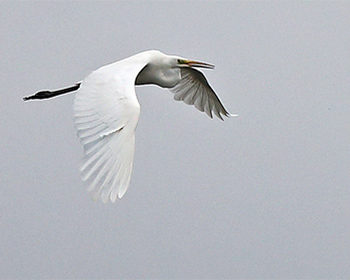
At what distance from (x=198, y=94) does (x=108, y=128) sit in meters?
2.84

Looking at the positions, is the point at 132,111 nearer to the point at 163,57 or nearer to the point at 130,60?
the point at 130,60

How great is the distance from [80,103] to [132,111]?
388 mm

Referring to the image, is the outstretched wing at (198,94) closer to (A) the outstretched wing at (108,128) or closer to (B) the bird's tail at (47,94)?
(B) the bird's tail at (47,94)

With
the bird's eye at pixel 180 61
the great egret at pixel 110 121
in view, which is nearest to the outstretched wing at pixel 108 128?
the great egret at pixel 110 121

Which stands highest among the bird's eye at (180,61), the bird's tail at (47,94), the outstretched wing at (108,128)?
the bird's tail at (47,94)

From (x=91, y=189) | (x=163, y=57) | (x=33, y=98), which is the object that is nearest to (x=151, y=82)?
(x=163, y=57)

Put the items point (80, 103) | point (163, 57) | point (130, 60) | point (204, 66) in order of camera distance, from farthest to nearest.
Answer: point (204, 66) → point (163, 57) → point (130, 60) → point (80, 103)

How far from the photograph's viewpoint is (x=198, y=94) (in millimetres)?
7512

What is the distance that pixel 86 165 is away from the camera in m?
4.46

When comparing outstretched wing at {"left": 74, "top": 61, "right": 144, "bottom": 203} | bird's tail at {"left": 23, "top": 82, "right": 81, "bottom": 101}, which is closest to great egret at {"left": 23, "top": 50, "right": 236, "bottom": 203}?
outstretched wing at {"left": 74, "top": 61, "right": 144, "bottom": 203}

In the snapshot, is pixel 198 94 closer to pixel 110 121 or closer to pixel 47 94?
pixel 47 94

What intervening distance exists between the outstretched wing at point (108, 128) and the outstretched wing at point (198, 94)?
2.03 m

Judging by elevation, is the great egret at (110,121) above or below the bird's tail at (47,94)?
below

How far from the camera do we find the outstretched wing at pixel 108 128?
445cm
